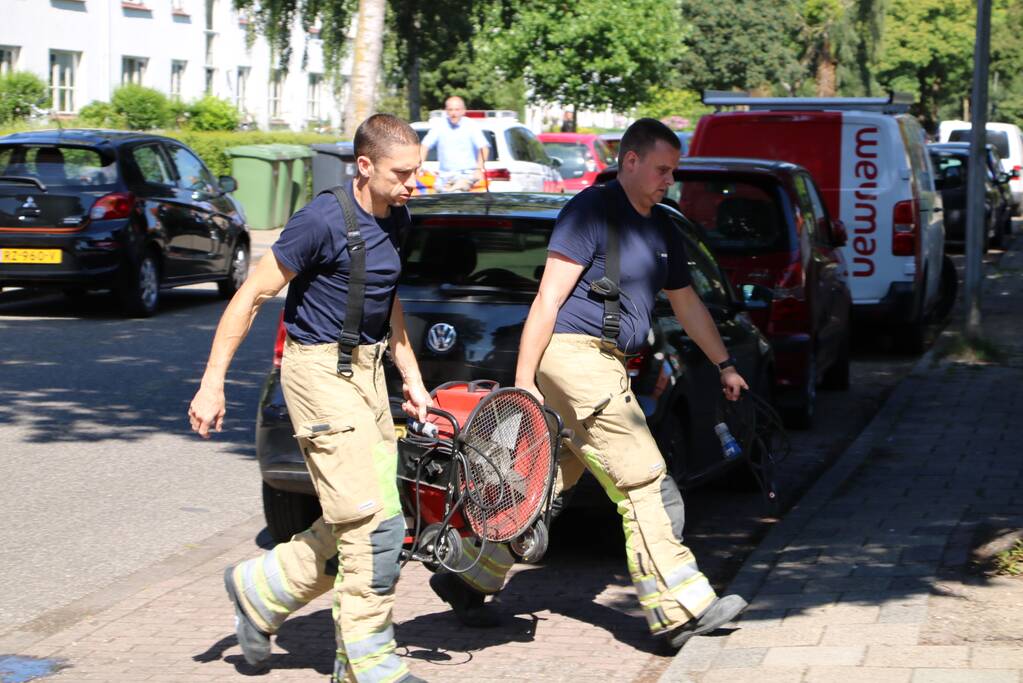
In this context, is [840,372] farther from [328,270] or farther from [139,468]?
[328,270]

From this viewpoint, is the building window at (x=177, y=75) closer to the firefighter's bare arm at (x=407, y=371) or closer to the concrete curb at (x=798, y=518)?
the concrete curb at (x=798, y=518)

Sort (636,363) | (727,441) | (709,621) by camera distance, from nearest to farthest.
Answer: (709,621)
(727,441)
(636,363)

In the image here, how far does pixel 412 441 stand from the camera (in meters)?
5.27

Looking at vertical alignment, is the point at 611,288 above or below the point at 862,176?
below

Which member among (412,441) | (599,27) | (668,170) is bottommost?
(412,441)

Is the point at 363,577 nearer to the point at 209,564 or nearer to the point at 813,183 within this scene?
the point at 209,564

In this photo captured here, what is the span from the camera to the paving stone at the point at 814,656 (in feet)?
16.5

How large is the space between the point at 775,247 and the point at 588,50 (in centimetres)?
2963

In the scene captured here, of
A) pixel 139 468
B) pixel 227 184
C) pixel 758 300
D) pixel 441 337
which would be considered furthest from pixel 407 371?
pixel 227 184

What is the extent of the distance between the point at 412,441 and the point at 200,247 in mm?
11180

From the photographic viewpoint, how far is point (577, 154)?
28.8m

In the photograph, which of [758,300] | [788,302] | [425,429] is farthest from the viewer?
[788,302]

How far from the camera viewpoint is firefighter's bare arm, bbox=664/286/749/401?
587 cm

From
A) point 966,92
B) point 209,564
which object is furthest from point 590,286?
point 966,92
